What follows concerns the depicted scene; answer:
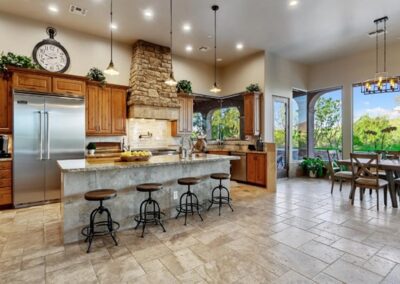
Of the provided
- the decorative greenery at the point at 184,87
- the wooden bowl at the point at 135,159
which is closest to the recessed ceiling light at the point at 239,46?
the decorative greenery at the point at 184,87

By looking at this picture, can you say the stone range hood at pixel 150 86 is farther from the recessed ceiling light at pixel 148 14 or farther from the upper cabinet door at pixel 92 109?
the recessed ceiling light at pixel 148 14

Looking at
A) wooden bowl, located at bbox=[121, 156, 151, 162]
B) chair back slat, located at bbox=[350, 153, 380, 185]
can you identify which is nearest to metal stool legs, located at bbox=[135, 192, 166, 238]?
wooden bowl, located at bbox=[121, 156, 151, 162]

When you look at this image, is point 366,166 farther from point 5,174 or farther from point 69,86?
point 5,174

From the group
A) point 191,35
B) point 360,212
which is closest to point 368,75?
point 360,212

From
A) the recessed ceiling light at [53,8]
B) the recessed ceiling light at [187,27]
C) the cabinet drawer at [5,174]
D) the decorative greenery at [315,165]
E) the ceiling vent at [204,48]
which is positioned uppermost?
the ceiling vent at [204,48]

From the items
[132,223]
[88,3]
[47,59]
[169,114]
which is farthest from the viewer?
[169,114]

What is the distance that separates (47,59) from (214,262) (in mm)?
5433

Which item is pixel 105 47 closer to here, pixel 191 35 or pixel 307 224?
pixel 191 35

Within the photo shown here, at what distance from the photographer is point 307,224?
139 inches

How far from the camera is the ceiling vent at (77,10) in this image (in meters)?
4.50

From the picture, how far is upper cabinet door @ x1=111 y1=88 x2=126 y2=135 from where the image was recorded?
579 cm

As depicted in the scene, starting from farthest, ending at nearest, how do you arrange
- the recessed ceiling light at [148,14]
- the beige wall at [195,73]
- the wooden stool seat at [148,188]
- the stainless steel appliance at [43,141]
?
the beige wall at [195,73] → the recessed ceiling light at [148,14] → the stainless steel appliance at [43,141] → the wooden stool seat at [148,188]

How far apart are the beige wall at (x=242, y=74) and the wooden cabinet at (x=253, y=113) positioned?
0.39 metres

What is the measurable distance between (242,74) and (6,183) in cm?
658
